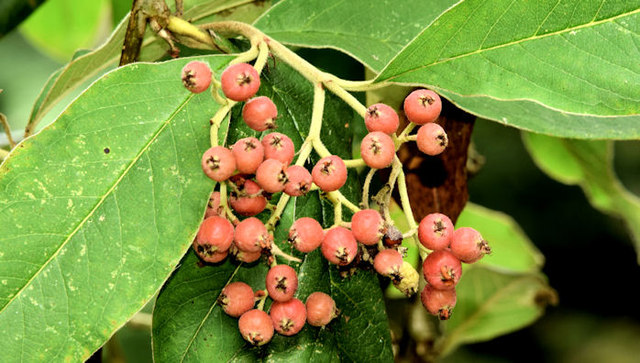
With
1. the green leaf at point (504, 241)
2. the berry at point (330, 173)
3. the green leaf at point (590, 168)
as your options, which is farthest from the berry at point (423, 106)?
the green leaf at point (504, 241)

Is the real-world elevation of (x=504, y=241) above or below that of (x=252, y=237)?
below

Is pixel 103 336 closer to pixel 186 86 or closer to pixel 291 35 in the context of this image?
pixel 186 86

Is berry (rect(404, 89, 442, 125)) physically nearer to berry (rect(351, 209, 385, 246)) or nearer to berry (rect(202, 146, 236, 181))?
berry (rect(351, 209, 385, 246))

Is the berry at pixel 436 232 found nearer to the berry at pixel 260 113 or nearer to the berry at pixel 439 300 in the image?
the berry at pixel 439 300

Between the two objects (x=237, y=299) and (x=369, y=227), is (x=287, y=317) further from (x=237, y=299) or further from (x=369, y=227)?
(x=369, y=227)

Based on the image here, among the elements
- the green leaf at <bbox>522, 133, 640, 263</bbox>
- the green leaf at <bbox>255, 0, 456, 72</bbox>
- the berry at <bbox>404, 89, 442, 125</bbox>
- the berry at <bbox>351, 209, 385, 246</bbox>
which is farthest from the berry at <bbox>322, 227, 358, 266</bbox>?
the green leaf at <bbox>522, 133, 640, 263</bbox>

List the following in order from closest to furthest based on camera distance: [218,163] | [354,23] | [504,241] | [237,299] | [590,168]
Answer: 1. [218,163]
2. [237,299]
3. [354,23]
4. [590,168]
5. [504,241]

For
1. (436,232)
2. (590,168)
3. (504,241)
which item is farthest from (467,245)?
(504,241)
